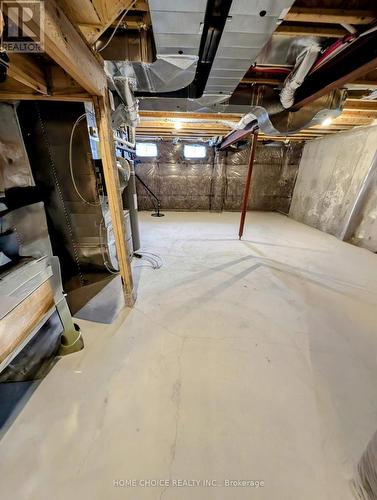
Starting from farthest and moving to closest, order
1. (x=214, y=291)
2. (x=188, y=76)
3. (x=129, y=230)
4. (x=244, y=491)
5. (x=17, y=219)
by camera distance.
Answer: (x=129, y=230)
(x=214, y=291)
(x=188, y=76)
(x=17, y=219)
(x=244, y=491)

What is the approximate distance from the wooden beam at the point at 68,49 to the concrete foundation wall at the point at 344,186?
15.0 feet

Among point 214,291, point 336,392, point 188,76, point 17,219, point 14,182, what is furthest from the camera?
→ point 214,291

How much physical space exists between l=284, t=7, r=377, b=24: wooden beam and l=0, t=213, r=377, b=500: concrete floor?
2.03m

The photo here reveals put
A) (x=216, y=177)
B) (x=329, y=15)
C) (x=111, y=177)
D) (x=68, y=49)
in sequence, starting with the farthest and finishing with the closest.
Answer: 1. (x=216, y=177)
2. (x=111, y=177)
3. (x=329, y=15)
4. (x=68, y=49)

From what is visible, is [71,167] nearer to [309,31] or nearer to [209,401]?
[309,31]

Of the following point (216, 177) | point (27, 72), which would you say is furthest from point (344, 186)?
point (27, 72)

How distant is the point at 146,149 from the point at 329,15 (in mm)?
5658

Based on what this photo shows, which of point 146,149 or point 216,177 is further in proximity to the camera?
point 216,177

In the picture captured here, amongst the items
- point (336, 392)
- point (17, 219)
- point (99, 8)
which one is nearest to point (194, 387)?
point (336, 392)

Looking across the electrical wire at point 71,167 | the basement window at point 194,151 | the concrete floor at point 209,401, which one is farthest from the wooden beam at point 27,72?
the basement window at point 194,151

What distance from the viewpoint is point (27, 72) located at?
3.84 ft

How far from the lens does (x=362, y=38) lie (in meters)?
1.31

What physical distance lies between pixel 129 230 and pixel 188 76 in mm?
1927

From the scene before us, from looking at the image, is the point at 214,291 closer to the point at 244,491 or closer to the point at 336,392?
the point at 336,392
